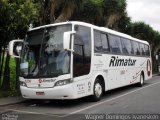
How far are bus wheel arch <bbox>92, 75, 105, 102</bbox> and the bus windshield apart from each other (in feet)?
7.24

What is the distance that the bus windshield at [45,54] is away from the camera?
12617 mm

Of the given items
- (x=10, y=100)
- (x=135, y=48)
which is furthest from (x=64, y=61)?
(x=135, y=48)

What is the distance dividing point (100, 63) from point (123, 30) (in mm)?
19413

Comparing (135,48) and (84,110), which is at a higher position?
(135,48)

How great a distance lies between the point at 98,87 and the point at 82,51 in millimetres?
1900

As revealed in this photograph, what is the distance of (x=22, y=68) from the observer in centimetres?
1340

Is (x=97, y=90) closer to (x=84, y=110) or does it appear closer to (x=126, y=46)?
(x=84, y=110)

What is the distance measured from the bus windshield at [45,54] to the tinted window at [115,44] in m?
3.87

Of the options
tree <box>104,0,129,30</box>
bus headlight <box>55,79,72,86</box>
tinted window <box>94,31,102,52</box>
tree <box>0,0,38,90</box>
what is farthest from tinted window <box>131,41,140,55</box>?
bus headlight <box>55,79,72,86</box>

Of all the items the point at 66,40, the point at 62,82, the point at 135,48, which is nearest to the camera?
the point at 66,40

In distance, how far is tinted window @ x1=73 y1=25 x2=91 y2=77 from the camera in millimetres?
13030

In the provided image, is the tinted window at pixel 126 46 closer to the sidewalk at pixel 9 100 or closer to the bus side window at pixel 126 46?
the bus side window at pixel 126 46

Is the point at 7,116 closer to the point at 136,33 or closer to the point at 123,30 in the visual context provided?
the point at 123,30

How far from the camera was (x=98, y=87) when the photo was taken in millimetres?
14617
